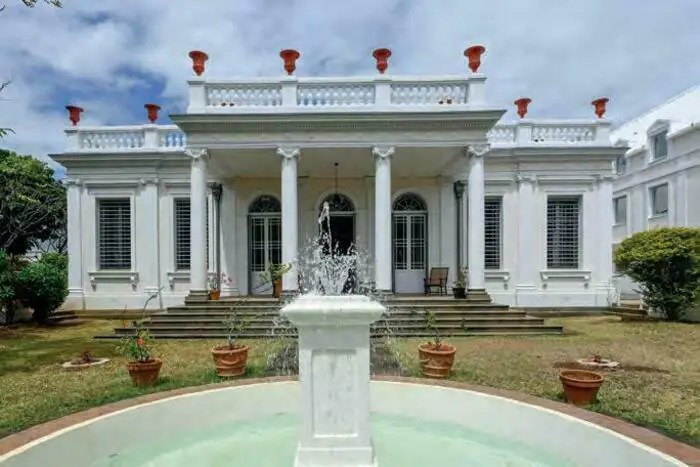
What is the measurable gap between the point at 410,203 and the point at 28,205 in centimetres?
1753

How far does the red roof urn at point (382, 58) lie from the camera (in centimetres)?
1045

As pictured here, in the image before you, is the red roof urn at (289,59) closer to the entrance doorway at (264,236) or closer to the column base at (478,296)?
the entrance doorway at (264,236)

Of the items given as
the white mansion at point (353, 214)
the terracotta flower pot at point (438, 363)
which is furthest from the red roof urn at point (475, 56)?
the terracotta flower pot at point (438, 363)

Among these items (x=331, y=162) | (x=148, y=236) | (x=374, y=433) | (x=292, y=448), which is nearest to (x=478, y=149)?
(x=331, y=162)

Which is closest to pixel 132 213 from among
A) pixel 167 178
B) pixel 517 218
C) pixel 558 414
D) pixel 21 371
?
pixel 167 178

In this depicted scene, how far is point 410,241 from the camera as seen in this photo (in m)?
13.1

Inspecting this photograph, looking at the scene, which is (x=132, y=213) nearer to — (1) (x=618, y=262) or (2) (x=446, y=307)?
(2) (x=446, y=307)

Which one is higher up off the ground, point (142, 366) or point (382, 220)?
point (382, 220)

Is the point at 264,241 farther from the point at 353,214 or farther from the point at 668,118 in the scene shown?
the point at 668,118

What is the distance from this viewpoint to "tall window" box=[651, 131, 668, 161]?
58.7 feet

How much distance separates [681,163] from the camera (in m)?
16.8

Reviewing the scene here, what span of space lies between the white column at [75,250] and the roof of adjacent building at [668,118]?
20631mm

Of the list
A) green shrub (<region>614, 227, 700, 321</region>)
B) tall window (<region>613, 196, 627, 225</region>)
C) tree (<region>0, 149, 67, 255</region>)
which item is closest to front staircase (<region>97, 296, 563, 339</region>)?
green shrub (<region>614, 227, 700, 321</region>)

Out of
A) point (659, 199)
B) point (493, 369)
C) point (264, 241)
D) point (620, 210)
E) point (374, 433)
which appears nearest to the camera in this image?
point (374, 433)
